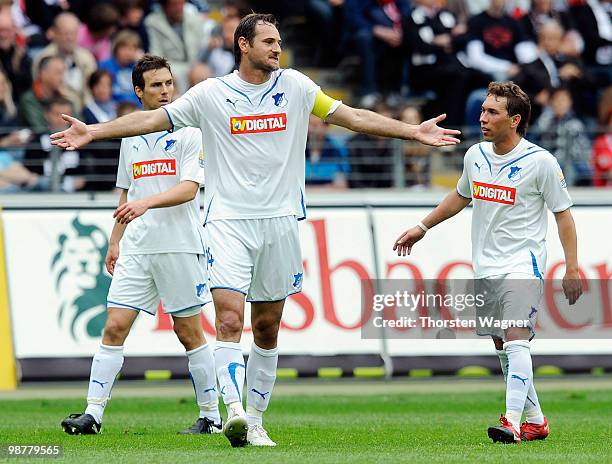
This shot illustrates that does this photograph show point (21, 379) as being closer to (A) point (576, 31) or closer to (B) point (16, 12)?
(B) point (16, 12)

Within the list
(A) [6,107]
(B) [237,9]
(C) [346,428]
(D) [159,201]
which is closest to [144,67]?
(D) [159,201]

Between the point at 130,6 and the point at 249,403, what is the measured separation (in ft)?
37.8

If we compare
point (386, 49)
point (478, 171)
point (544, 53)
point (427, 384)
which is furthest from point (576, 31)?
point (478, 171)

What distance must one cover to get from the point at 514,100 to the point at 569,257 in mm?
1191

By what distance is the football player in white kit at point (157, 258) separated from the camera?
1082 centimetres

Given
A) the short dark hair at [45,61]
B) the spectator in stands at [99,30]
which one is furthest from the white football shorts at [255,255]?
the spectator in stands at [99,30]

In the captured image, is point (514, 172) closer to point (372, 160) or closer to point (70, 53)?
point (372, 160)

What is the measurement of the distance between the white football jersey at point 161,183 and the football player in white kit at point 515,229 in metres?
2.20

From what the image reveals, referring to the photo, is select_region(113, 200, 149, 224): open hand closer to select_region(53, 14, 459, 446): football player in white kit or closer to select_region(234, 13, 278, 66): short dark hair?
select_region(53, 14, 459, 446): football player in white kit

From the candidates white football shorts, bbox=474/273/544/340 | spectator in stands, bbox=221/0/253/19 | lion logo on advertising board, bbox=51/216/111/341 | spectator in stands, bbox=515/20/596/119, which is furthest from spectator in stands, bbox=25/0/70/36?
white football shorts, bbox=474/273/544/340

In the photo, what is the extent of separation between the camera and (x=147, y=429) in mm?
11227

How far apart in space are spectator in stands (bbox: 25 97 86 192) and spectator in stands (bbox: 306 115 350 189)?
300cm

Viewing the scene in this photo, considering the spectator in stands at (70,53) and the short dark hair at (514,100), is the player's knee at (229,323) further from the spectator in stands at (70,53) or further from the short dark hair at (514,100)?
the spectator in stands at (70,53)

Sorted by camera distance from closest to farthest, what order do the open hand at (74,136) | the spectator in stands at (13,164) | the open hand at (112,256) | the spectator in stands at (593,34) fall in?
the open hand at (74,136), the open hand at (112,256), the spectator in stands at (13,164), the spectator in stands at (593,34)
